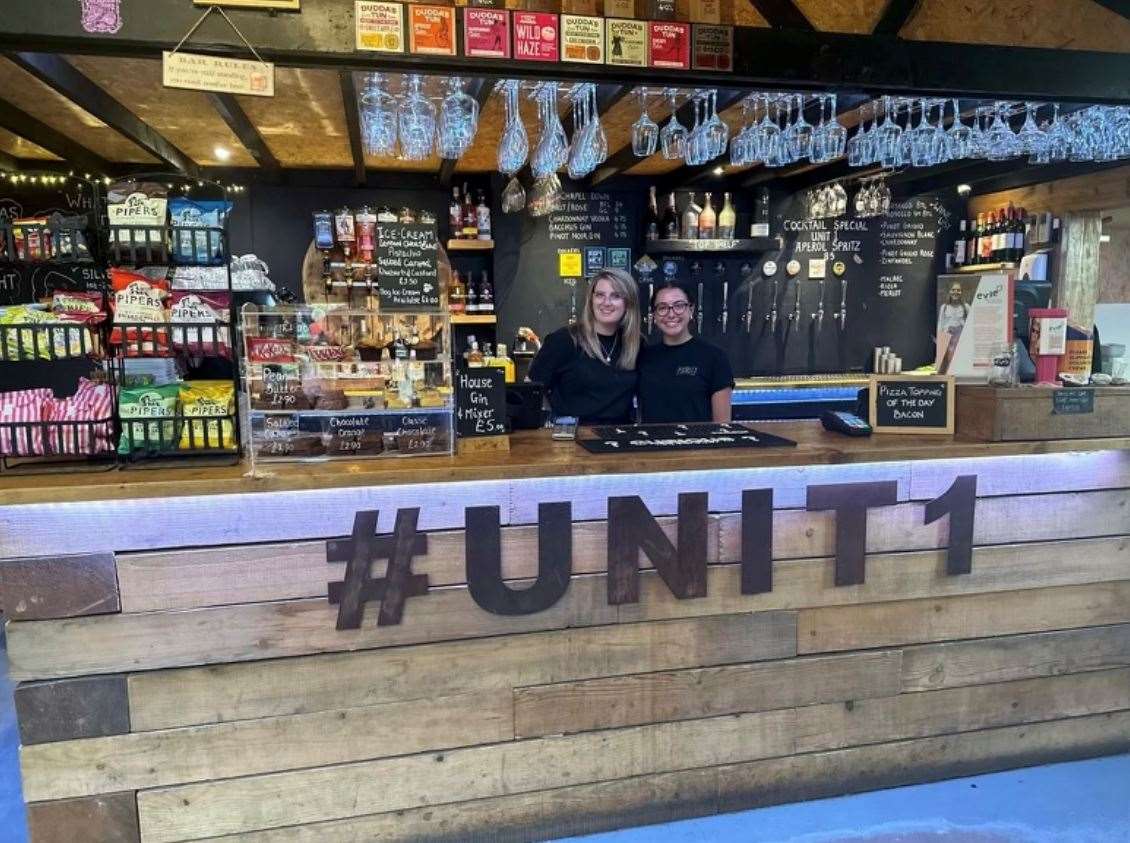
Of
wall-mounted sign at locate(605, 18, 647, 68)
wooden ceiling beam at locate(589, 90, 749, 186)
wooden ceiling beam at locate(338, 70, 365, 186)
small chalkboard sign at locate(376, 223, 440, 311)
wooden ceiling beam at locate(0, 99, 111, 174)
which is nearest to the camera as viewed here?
small chalkboard sign at locate(376, 223, 440, 311)

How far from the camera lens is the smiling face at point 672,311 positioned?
2.96 m

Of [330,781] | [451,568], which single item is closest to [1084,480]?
[451,568]

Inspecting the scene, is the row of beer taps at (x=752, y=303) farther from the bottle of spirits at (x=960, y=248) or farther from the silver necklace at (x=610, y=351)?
the silver necklace at (x=610, y=351)

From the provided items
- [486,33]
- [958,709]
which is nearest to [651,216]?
[486,33]

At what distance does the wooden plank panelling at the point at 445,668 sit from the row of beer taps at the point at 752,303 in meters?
3.83

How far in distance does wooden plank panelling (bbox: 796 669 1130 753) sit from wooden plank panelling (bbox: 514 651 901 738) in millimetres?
58

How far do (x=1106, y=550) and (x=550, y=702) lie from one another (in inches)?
74.9

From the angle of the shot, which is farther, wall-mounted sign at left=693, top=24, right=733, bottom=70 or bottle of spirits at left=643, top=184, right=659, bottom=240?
bottle of spirits at left=643, top=184, right=659, bottom=240

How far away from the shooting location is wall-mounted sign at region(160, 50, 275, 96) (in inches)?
83.6

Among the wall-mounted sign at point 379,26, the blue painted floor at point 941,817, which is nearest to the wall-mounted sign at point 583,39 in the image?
the wall-mounted sign at point 379,26

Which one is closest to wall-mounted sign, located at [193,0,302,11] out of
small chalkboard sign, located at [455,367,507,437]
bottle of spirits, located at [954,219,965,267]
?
small chalkboard sign, located at [455,367,507,437]

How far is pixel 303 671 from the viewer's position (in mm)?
1931

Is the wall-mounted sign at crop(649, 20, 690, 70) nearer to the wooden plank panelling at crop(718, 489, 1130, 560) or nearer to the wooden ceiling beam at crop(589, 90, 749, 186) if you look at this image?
the wooden ceiling beam at crop(589, 90, 749, 186)

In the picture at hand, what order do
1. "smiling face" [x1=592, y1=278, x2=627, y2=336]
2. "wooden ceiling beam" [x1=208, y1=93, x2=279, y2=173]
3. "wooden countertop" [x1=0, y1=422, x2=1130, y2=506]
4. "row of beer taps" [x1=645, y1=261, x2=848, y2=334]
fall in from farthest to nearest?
"row of beer taps" [x1=645, y1=261, x2=848, y2=334] < "wooden ceiling beam" [x1=208, y1=93, x2=279, y2=173] < "smiling face" [x1=592, y1=278, x2=627, y2=336] < "wooden countertop" [x1=0, y1=422, x2=1130, y2=506]
